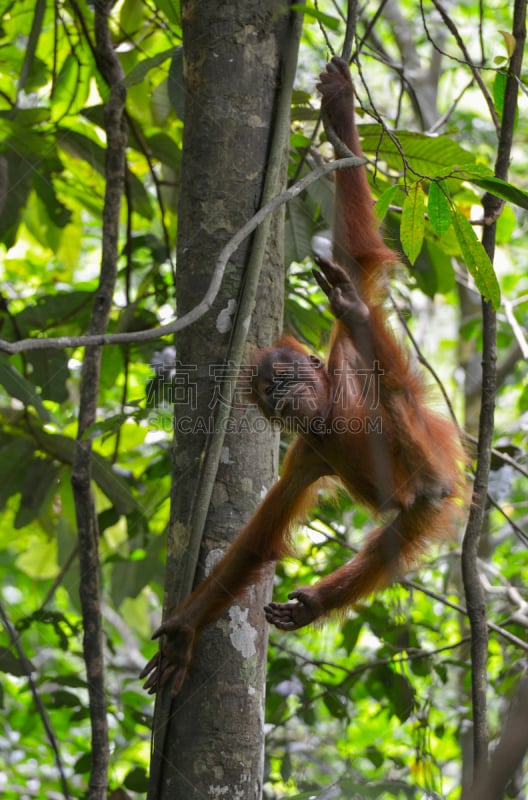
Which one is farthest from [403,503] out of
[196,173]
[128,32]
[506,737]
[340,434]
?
[128,32]

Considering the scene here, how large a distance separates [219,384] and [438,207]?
56 centimetres

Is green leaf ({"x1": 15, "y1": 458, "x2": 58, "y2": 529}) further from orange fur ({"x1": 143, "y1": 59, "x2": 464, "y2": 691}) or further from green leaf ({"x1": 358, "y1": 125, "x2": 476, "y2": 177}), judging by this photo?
green leaf ({"x1": 358, "y1": 125, "x2": 476, "y2": 177})

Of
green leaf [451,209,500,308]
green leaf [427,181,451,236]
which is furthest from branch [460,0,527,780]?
green leaf [427,181,451,236]

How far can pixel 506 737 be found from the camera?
0.57 metres

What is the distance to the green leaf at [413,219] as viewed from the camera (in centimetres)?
171

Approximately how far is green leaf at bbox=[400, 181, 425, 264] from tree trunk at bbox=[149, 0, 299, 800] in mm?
302

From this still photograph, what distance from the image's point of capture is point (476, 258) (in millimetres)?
1684

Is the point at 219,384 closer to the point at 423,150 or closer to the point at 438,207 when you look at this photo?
the point at 438,207

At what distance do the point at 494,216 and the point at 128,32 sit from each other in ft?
5.80

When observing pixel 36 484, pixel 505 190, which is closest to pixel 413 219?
pixel 505 190

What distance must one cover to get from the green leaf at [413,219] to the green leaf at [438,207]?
86 millimetres

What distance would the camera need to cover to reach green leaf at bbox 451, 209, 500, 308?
5.46 feet

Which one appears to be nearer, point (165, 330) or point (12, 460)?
point (165, 330)

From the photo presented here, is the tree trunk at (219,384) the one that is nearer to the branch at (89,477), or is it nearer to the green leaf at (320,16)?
the green leaf at (320,16)
